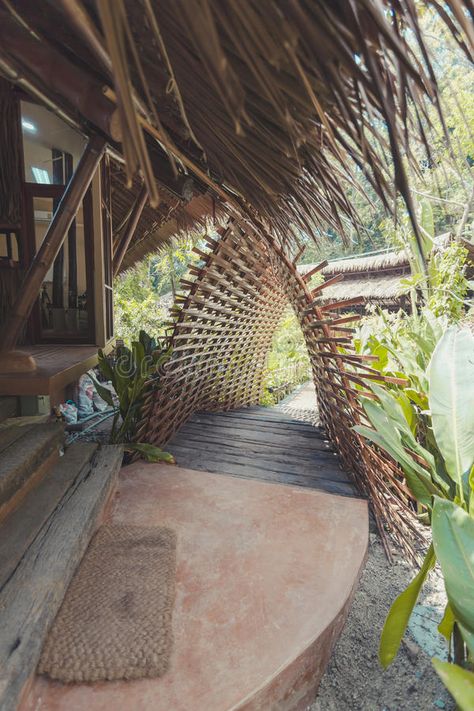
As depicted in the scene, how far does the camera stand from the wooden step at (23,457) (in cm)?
131

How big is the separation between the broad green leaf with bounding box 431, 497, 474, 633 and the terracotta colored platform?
0.37m

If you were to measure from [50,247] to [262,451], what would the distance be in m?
1.87

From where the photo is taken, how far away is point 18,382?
1.96m

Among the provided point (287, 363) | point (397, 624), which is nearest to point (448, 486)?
point (397, 624)

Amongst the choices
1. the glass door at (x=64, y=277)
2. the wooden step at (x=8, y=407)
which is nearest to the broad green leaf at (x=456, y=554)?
the wooden step at (x=8, y=407)

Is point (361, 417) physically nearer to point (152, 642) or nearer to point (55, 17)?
point (152, 642)

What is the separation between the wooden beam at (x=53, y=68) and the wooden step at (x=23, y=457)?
3.83 ft

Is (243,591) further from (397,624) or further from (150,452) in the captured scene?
Result: (150,452)

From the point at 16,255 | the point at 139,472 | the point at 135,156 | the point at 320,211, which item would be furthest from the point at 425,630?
the point at 16,255

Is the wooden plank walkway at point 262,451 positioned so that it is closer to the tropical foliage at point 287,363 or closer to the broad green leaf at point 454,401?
the broad green leaf at point 454,401

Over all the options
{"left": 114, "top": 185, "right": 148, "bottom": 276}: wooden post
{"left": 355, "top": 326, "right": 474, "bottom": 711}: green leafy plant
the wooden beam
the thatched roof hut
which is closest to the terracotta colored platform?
{"left": 355, "top": 326, "right": 474, "bottom": 711}: green leafy plant

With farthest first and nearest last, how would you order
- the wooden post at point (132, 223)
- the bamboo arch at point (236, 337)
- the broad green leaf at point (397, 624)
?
the wooden post at point (132, 223) → the bamboo arch at point (236, 337) → the broad green leaf at point (397, 624)

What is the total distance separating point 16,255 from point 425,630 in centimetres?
381

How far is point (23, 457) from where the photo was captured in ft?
4.78
